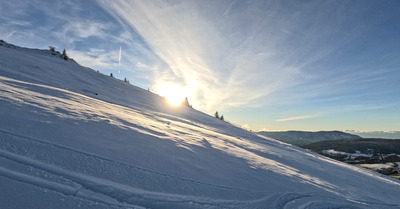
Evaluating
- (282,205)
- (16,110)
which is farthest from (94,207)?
(16,110)

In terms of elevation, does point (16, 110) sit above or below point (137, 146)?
above

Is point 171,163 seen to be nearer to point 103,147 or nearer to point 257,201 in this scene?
point 103,147

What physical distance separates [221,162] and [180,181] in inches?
67.5

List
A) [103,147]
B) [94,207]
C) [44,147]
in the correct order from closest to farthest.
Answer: [94,207]
[44,147]
[103,147]

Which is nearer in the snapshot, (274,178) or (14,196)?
(14,196)

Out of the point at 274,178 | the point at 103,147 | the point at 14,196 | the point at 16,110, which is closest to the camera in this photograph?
the point at 14,196

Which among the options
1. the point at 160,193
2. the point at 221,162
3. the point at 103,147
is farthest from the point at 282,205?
the point at 103,147

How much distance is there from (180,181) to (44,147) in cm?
220

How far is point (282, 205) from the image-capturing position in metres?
3.07

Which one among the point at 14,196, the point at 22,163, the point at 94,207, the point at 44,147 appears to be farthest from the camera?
the point at 44,147

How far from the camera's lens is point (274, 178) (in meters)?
4.20

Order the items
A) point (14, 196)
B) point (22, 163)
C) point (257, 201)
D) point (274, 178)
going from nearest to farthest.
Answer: point (14, 196)
point (22, 163)
point (257, 201)
point (274, 178)

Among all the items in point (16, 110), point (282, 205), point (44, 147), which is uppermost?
point (16, 110)

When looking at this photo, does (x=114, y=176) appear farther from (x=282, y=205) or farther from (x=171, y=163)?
(x=282, y=205)
